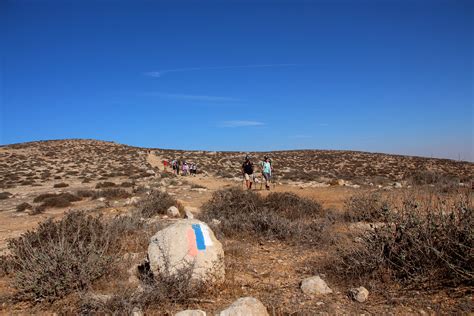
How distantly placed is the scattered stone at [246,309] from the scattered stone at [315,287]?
0.86 m

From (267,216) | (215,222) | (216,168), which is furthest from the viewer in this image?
(216,168)

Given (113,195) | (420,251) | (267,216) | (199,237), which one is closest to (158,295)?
(199,237)

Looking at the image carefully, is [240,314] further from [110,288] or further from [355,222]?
[355,222]

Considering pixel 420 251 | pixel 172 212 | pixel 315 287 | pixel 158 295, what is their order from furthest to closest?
pixel 172 212 → pixel 315 287 → pixel 420 251 → pixel 158 295

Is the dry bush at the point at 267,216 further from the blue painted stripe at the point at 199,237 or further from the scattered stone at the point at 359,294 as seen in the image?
the blue painted stripe at the point at 199,237

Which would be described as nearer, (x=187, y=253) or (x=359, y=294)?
(x=359, y=294)

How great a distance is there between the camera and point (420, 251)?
4.00m

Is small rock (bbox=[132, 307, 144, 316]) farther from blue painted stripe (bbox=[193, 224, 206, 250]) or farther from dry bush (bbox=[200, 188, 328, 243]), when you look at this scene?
dry bush (bbox=[200, 188, 328, 243])

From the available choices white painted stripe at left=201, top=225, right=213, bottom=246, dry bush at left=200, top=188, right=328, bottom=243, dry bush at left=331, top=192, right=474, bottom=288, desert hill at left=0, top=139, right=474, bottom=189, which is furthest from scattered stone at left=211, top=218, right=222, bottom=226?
desert hill at left=0, top=139, right=474, bottom=189

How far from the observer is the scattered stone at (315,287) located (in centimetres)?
413

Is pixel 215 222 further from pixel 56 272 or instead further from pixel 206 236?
pixel 56 272

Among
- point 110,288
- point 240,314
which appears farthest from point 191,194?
point 240,314

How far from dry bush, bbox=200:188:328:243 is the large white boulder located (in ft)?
8.05

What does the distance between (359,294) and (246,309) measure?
4.45ft
